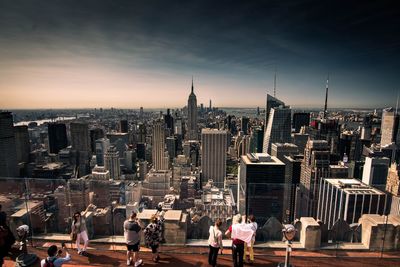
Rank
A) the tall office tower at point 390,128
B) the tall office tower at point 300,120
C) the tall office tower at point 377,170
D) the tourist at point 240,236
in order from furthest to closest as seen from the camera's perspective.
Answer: the tall office tower at point 300,120 → the tall office tower at point 390,128 → the tall office tower at point 377,170 → the tourist at point 240,236

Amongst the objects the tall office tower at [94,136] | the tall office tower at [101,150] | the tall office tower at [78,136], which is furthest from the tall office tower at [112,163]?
the tall office tower at [94,136]

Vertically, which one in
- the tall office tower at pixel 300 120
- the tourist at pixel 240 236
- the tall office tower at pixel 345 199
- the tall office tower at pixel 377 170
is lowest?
the tall office tower at pixel 377 170

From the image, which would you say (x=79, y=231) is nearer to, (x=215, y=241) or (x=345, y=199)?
(x=215, y=241)

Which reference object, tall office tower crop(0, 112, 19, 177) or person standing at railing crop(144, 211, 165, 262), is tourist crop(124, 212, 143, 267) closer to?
person standing at railing crop(144, 211, 165, 262)

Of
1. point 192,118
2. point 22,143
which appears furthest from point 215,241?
point 192,118

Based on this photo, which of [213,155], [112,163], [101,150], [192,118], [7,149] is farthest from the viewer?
[192,118]

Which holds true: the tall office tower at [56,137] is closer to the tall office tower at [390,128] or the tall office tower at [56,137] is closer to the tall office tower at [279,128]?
the tall office tower at [279,128]

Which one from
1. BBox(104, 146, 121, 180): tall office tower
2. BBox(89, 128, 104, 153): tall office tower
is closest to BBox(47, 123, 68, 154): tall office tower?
BBox(89, 128, 104, 153): tall office tower

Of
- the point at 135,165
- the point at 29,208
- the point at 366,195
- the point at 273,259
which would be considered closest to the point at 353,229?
the point at 273,259
